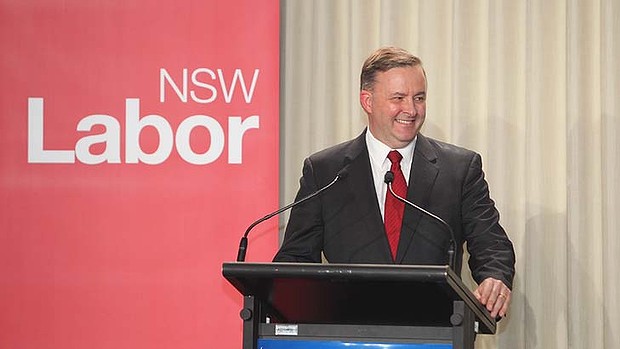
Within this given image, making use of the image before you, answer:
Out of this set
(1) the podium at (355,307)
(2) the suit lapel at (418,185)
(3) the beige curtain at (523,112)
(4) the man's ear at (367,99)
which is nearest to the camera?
(1) the podium at (355,307)

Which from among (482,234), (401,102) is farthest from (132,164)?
(482,234)

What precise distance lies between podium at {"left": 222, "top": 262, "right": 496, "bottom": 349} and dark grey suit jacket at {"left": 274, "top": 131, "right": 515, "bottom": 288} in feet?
1.80

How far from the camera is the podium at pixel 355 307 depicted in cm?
220

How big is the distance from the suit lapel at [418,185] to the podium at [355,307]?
57cm

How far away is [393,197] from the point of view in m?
3.12

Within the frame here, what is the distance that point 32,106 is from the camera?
3.76 metres

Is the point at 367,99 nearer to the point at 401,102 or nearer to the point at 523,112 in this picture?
the point at 401,102

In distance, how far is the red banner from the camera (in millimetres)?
3703

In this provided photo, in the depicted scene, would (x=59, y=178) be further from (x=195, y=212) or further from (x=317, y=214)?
(x=317, y=214)

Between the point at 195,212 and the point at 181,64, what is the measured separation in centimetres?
53

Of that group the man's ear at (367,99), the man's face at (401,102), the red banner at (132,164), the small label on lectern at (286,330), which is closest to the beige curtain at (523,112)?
the red banner at (132,164)

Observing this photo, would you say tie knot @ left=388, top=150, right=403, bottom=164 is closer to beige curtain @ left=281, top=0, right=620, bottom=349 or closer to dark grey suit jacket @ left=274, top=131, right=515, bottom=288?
dark grey suit jacket @ left=274, top=131, right=515, bottom=288

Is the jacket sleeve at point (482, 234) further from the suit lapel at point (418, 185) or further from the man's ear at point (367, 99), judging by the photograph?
the man's ear at point (367, 99)

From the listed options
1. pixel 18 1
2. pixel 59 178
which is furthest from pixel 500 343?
pixel 18 1
